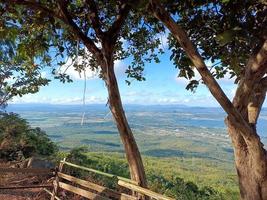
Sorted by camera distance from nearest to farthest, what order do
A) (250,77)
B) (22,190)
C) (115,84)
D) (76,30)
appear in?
(250,77) < (76,30) < (115,84) < (22,190)

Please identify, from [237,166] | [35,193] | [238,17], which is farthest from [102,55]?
[35,193]

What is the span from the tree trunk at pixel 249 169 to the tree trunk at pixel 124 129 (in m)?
2.08

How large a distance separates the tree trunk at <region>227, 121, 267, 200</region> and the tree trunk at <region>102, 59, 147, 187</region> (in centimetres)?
208

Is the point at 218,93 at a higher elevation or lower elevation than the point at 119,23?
lower

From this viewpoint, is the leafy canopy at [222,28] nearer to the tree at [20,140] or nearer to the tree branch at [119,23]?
the tree branch at [119,23]

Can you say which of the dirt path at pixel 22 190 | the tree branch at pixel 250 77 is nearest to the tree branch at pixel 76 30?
the tree branch at pixel 250 77

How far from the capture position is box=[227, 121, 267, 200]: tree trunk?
191 inches

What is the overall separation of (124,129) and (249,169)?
8.18 ft

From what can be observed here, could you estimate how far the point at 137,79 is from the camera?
32.9ft

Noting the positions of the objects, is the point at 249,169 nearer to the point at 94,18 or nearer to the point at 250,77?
the point at 250,77

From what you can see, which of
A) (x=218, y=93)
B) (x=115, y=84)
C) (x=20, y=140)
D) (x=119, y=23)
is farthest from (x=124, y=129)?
(x=20, y=140)

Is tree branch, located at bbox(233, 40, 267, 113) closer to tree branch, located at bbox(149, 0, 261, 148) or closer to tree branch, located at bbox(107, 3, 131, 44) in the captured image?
tree branch, located at bbox(149, 0, 261, 148)

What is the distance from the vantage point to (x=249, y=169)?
495 cm

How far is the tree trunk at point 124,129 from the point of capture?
6.90 m
